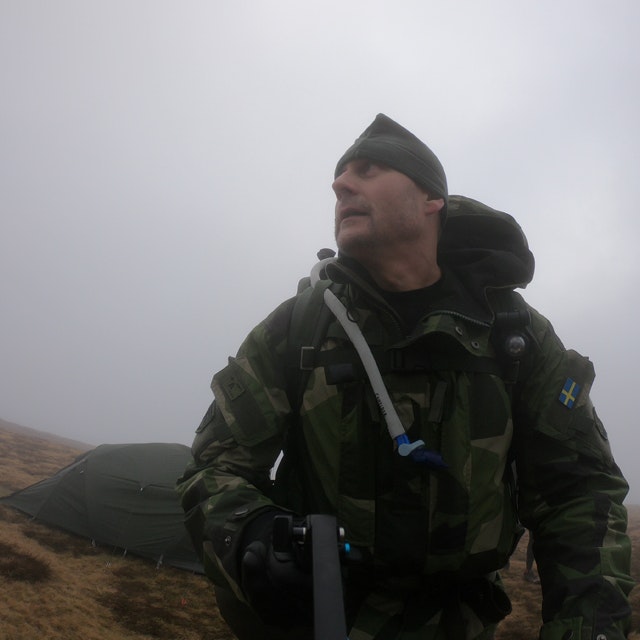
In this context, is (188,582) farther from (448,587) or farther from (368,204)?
(368,204)

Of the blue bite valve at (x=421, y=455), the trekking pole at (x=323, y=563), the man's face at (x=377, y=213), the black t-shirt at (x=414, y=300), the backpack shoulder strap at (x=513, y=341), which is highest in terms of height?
→ the man's face at (x=377, y=213)

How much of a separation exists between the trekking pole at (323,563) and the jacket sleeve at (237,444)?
460 millimetres

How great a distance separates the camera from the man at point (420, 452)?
2.44m

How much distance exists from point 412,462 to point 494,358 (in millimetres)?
735

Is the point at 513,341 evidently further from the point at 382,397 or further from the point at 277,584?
the point at 277,584

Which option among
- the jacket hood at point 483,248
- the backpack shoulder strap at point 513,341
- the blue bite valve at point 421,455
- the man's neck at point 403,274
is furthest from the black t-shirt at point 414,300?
the blue bite valve at point 421,455

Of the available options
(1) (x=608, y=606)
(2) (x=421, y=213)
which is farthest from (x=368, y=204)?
(1) (x=608, y=606)

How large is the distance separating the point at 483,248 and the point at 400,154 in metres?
0.82

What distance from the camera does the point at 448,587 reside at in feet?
8.60

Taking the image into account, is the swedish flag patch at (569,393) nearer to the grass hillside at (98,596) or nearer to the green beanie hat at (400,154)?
the green beanie hat at (400,154)

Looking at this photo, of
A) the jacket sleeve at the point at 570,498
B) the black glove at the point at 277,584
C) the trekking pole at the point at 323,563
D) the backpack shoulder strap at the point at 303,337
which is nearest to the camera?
the trekking pole at the point at 323,563

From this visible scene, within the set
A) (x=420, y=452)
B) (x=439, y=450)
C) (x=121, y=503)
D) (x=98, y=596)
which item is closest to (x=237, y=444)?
(x=420, y=452)

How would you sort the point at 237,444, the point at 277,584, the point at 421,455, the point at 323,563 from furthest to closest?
the point at 237,444, the point at 421,455, the point at 277,584, the point at 323,563

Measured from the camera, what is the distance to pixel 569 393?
8.86 feet
